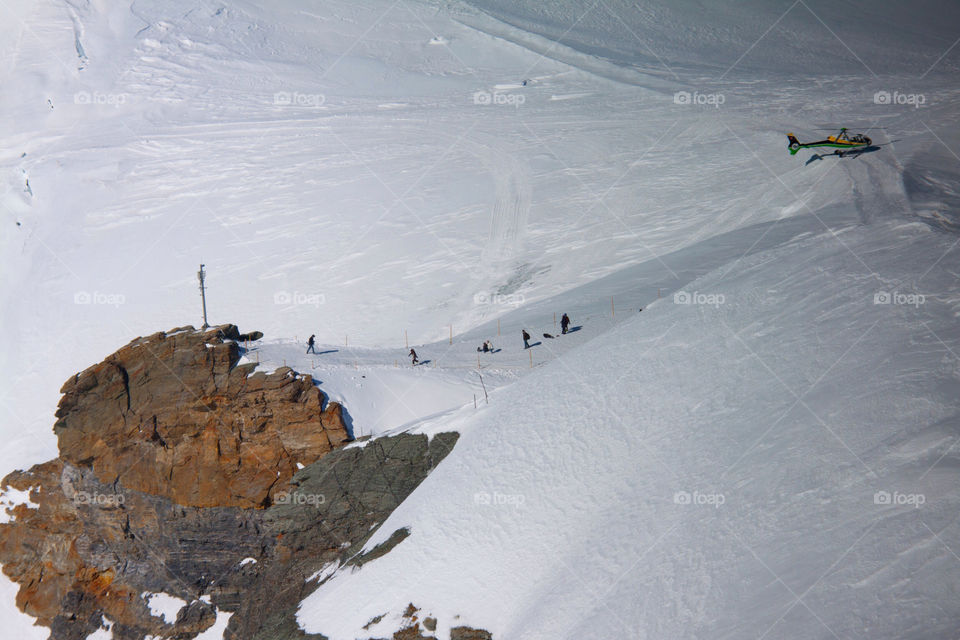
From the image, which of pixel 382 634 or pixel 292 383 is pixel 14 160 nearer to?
pixel 292 383

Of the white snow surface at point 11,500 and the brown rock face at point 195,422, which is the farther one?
the white snow surface at point 11,500

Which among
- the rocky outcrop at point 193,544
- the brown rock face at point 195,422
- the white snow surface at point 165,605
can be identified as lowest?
the white snow surface at point 165,605

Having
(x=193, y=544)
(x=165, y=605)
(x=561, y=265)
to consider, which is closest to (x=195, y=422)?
(x=193, y=544)

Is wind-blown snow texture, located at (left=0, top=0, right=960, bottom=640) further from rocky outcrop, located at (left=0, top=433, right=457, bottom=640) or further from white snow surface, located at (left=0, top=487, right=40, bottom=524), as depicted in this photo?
Result: white snow surface, located at (left=0, top=487, right=40, bottom=524)

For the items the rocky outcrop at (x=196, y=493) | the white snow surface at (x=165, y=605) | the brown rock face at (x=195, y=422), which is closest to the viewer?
the rocky outcrop at (x=196, y=493)

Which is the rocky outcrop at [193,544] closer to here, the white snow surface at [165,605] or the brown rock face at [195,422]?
the white snow surface at [165,605]

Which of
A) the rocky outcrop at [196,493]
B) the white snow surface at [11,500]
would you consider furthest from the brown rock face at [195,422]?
the white snow surface at [11,500]

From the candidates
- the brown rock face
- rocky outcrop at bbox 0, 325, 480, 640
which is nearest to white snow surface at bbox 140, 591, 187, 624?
rocky outcrop at bbox 0, 325, 480, 640
